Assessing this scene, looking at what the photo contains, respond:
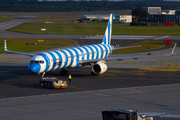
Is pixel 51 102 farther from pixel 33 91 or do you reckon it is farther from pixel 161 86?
pixel 161 86

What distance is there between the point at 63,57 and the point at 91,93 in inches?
426

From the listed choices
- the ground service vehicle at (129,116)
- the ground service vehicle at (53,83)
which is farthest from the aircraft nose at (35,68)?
the ground service vehicle at (129,116)

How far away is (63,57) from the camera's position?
154 feet

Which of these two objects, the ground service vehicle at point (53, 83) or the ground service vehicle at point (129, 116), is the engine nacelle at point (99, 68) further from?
the ground service vehicle at point (129, 116)

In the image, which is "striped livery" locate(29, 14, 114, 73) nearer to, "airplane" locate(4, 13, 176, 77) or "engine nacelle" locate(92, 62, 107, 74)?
"airplane" locate(4, 13, 176, 77)

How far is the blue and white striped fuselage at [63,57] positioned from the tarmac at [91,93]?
112 inches

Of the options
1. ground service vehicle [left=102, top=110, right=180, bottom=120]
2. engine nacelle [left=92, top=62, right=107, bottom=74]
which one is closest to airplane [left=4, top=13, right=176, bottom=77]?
engine nacelle [left=92, top=62, right=107, bottom=74]

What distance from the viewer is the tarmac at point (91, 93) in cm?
2983

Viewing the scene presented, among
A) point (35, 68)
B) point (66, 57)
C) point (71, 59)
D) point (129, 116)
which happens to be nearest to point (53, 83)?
point (35, 68)

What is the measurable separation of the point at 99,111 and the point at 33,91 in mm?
13275

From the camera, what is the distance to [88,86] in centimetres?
4266

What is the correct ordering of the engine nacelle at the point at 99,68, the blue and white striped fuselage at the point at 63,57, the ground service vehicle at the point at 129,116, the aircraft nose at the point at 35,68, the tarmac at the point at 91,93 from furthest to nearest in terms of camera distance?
1. the engine nacelle at the point at 99,68
2. the blue and white striped fuselage at the point at 63,57
3. the aircraft nose at the point at 35,68
4. the tarmac at the point at 91,93
5. the ground service vehicle at the point at 129,116

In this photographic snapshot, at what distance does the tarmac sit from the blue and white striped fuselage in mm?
2834

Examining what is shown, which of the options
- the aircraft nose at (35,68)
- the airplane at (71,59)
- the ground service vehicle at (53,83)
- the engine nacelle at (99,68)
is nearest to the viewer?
the ground service vehicle at (53,83)
